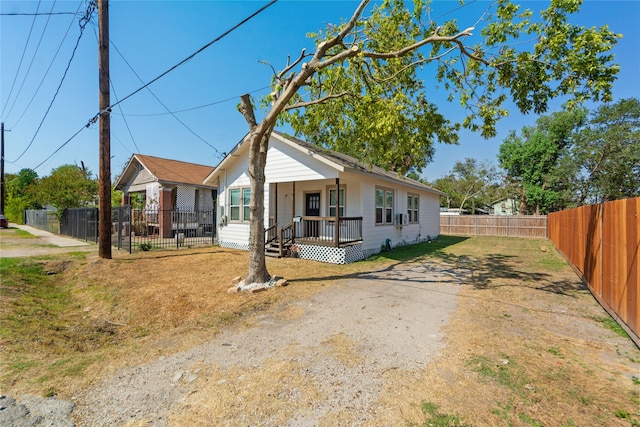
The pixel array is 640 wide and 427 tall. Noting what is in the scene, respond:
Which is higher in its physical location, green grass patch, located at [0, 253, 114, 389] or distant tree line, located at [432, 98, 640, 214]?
distant tree line, located at [432, 98, 640, 214]

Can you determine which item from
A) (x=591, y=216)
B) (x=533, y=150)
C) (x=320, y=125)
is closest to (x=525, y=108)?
(x=591, y=216)

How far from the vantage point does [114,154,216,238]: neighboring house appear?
17.7 meters

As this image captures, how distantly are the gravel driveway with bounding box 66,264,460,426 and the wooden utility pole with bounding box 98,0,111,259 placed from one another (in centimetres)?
774

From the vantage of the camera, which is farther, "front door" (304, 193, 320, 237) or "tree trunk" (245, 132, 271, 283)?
"front door" (304, 193, 320, 237)

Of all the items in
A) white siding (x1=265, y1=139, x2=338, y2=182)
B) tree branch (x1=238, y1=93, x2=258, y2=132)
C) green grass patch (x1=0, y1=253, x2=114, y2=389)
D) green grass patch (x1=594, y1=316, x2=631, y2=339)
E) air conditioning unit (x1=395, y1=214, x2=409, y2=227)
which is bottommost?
green grass patch (x1=0, y1=253, x2=114, y2=389)

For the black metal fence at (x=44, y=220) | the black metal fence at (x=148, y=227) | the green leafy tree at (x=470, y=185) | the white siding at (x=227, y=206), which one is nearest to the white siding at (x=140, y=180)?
the black metal fence at (x=148, y=227)

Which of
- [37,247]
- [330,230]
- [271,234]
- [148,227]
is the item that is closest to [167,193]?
[148,227]

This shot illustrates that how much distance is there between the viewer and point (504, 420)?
2.63 meters

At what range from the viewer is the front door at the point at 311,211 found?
43.6 feet

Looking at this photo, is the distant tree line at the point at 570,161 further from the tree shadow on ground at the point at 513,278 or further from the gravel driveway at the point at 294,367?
the gravel driveway at the point at 294,367

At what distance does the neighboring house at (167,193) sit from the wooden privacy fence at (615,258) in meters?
15.5

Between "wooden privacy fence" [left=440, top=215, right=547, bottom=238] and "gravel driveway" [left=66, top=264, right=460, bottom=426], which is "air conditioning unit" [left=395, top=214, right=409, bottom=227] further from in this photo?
"wooden privacy fence" [left=440, top=215, right=547, bottom=238]

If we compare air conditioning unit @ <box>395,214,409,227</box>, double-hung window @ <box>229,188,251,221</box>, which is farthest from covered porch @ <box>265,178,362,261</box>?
air conditioning unit @ <box>395,214,409,227</box>

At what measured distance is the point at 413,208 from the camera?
17.4 metres
